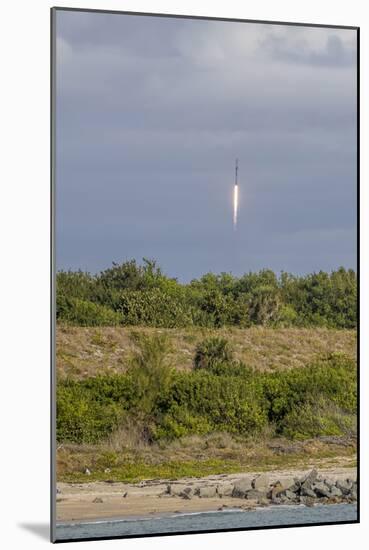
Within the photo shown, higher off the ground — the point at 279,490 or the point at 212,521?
the point at 279,490

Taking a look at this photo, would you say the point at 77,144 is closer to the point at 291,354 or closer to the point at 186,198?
the point at 186,198

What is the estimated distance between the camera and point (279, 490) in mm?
11312

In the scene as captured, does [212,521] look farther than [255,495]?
No

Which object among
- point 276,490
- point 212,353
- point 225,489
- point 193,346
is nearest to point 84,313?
point 193,346

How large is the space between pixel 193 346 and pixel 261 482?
1239 millimetres

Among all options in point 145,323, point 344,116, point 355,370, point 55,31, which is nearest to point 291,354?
point 355,370

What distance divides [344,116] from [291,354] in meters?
2.05

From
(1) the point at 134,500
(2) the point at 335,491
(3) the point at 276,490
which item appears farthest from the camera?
(2) the point at 335,491

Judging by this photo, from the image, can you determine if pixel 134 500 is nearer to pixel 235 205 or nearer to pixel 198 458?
pixel 198 458

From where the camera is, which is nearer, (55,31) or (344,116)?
(55,31)

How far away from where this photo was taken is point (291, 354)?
38.3ft

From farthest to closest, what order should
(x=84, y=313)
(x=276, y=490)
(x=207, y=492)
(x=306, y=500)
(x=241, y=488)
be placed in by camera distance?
(x=306, y=500)
(x=276, y=490)
(x=241, y=488)
(x=207, y=492)
(x=84, y=313)

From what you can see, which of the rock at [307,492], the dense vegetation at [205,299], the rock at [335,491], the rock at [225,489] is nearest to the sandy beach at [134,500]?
the rock at [225,489]

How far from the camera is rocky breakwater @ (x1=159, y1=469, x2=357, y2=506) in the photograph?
1105 cm
